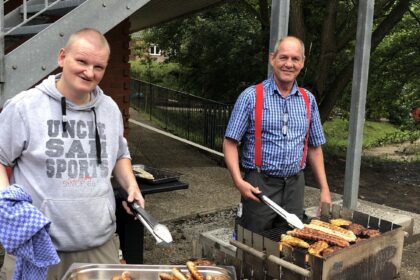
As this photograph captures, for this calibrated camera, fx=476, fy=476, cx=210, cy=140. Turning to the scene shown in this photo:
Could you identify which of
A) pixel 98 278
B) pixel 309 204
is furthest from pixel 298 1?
pixel 98 278

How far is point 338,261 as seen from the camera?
2.63 m

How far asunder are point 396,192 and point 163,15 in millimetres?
6205

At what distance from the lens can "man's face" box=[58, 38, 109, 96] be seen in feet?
7.27

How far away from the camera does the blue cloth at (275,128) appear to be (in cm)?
340

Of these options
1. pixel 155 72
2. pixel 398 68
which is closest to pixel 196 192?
pixel 398 68

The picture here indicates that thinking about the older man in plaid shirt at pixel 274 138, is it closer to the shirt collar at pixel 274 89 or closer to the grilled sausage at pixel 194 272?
the shirt collar at pixel 274 89

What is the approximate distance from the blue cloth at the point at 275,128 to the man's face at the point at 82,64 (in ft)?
4.57

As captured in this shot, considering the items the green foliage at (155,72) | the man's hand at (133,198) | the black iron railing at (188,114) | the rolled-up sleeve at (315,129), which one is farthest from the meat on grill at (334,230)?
the green foliage at (155,72)

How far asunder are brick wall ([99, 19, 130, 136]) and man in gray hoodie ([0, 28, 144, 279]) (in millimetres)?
5526

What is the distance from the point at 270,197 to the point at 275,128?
0.51 meters

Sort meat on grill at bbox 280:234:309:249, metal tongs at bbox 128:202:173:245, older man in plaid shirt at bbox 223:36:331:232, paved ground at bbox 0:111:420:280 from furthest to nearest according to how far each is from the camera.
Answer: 1. paved ground at bbox 0:111:420:280
2. older man in plaid shirt at bbox 223:36:331:232
3. meat on grill at bbox 280:234:309:249
4. metal tongs at bbox 128:202:173:245

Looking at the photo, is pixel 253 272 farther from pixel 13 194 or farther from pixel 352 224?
pixel 13 194

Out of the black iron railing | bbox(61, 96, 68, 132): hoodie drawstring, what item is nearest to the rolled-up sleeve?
bbox(61, 96, 68, 132): hoodie drawstring

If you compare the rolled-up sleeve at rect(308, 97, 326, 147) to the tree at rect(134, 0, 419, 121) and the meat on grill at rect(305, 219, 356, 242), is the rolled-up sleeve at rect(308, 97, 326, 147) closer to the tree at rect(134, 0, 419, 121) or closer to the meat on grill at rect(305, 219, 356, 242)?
the meat on grill at rect(305, 219, 356, 242)
